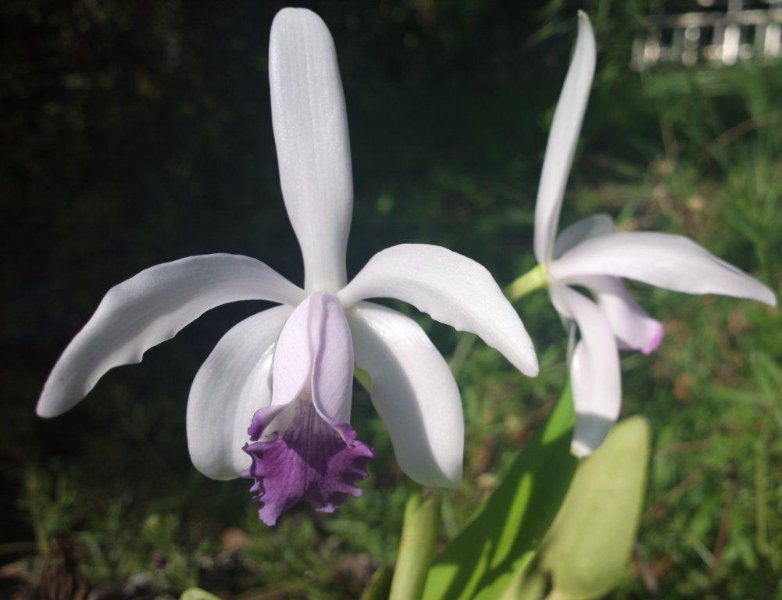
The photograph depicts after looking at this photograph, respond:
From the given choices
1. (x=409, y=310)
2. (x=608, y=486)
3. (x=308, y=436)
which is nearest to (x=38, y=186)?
(x=409, y=310)

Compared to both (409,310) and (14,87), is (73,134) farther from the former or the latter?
(409,310)

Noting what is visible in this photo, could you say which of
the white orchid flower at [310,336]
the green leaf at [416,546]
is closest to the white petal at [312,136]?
the white orchid flower at [310,336]

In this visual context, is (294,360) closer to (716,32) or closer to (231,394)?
(231,394)

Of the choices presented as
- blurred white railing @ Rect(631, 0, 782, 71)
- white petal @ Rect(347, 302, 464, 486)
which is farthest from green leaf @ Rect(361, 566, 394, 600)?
blurred white railing @ Rect(631, 0, 782, 71)

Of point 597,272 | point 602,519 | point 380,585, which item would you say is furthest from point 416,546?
point 597,272

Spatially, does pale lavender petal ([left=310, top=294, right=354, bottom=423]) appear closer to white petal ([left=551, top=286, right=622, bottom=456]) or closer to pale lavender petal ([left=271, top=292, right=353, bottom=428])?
pale lavender petal ([left=271, top=292, right=353, bottom=428])

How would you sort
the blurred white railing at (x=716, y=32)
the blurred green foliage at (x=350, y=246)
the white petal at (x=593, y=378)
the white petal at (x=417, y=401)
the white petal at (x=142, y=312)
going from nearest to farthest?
the white petal at (x=142, y=312), the white petal at (x=417, y=401), the white petal at (x=593, y=378), the blurred green foliage at (x=350, y=246), the blurred white railing at (x=716, y=32)

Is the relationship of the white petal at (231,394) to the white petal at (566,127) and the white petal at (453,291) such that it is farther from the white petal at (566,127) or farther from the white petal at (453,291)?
the white petal at (566,127)
